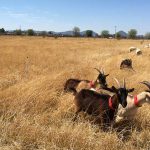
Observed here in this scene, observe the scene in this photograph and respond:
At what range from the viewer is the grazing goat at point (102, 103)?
327 inches

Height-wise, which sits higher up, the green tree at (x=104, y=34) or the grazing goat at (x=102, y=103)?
the green tree at (x=104, y=34)

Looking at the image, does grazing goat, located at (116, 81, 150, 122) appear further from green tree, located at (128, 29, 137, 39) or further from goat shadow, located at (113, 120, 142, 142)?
green tree, located at (128, 29, 137, 39)

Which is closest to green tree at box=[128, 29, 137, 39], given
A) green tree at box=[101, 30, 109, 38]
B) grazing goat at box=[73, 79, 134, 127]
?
green tree at box=[101, 30, 109, 38]

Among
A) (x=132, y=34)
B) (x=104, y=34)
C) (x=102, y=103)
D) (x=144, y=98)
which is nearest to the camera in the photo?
(x=144, y=98)

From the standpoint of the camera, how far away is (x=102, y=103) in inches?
343

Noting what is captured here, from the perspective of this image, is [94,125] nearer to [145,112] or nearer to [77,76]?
[145,112]

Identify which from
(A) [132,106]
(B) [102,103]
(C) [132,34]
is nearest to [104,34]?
(C) [132,34]

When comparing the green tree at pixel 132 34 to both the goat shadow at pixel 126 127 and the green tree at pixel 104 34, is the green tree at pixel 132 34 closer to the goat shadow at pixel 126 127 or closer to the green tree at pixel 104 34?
the green tree at pixel 104 34

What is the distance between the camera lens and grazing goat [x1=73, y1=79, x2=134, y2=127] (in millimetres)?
8312

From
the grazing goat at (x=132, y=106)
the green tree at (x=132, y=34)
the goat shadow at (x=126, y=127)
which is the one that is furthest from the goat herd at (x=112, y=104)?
the green tree at (x=132, y=34)

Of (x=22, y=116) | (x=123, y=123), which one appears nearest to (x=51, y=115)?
(x=22, y=116)

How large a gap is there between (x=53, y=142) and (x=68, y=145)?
284mm

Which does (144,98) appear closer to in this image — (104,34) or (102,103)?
(102,103)

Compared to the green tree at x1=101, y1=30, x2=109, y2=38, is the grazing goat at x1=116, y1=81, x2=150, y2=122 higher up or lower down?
lower down
